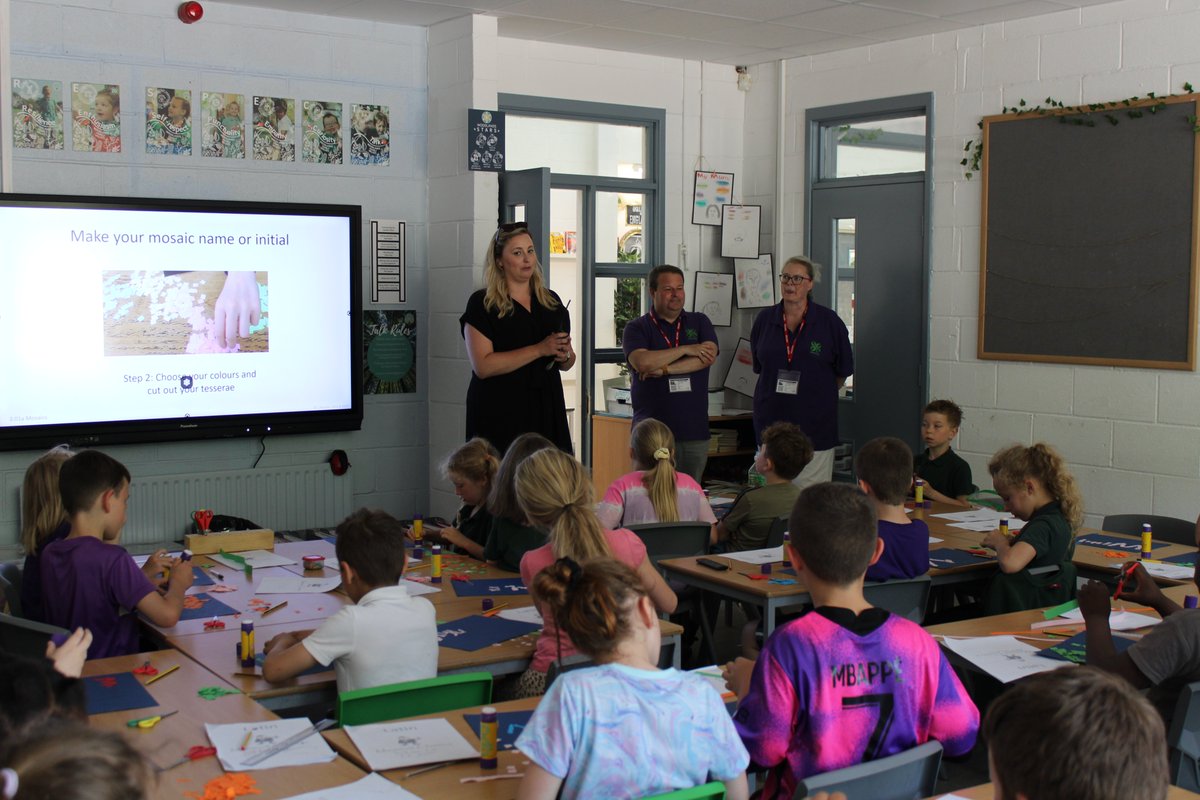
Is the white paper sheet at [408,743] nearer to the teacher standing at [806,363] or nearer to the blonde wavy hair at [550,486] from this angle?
the blonde wavy hair at [550,486]

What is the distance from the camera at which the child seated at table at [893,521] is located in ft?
12.8

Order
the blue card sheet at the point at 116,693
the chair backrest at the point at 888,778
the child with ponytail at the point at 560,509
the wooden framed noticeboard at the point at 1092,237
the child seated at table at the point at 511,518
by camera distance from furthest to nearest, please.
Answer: the wooden framed noticeboard at the point at 1092,237
the child seated at table at the point at 511,518
the child with ponytail at the point at 560,509
the blue card sheet at the point at 116,693
the chair backrest at the point at 888,778

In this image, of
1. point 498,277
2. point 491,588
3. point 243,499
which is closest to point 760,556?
point 491,588

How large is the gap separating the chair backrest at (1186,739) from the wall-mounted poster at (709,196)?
549cm

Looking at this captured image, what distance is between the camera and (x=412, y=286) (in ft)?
22.5

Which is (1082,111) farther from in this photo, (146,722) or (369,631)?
(146,722)

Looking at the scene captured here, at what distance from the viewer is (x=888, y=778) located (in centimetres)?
220

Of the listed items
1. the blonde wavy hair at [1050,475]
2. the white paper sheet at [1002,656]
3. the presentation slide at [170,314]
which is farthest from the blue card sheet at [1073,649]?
the presentation slide at [170,314]

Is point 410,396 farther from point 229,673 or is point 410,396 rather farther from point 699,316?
point 229,673

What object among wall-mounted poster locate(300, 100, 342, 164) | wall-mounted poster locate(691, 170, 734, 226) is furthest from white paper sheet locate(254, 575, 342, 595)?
wall-mounted poster locate(691, 170, 734, 226)

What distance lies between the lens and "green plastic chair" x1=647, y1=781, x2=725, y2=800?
1968mm

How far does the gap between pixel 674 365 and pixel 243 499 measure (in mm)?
2326

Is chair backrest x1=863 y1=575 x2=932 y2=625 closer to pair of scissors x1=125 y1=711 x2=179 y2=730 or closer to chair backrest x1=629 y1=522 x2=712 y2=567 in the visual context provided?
chair backrest x1=629 y1=522 x2=712 y2=567

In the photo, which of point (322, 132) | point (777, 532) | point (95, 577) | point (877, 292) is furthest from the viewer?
point (877, 292)
